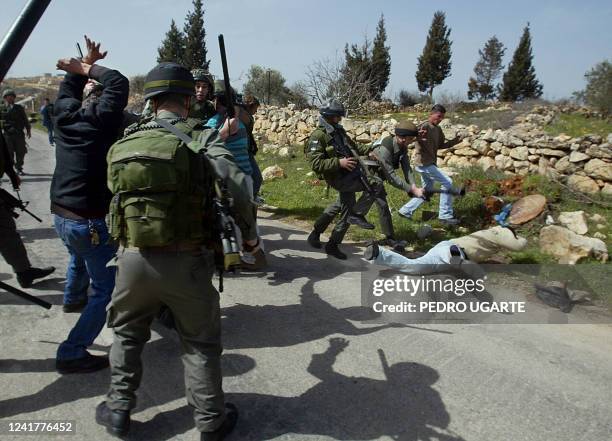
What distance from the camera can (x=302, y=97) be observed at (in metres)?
22.0

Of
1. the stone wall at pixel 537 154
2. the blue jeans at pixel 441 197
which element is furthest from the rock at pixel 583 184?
the blue jeans at pixel 441 197

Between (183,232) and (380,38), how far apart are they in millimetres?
36910

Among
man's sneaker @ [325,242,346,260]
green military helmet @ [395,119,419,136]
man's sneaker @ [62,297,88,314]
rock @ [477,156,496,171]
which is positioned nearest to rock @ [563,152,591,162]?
rock @ [477,156,496,171]

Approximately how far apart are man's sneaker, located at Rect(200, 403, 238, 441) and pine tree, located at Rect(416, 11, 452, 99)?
3963cm

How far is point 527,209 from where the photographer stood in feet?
22.1

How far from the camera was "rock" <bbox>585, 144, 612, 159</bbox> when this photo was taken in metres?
7.41

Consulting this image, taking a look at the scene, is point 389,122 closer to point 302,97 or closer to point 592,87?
point 302,97

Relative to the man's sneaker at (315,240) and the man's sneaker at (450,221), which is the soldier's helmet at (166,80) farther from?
the man's sneaker at (450,221)

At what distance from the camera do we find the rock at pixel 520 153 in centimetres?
848

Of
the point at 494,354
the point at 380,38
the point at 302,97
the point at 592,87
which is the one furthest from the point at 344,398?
the point at 380,38

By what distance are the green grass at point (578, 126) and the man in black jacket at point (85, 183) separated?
11634mm

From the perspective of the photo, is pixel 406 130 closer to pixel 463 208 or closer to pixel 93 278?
pixel 463 208

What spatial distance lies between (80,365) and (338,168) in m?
3.47

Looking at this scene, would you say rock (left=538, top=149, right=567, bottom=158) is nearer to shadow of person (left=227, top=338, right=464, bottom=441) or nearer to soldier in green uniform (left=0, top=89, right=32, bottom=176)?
shadow of person (left=227, top=338, right=464, bottom=441)
